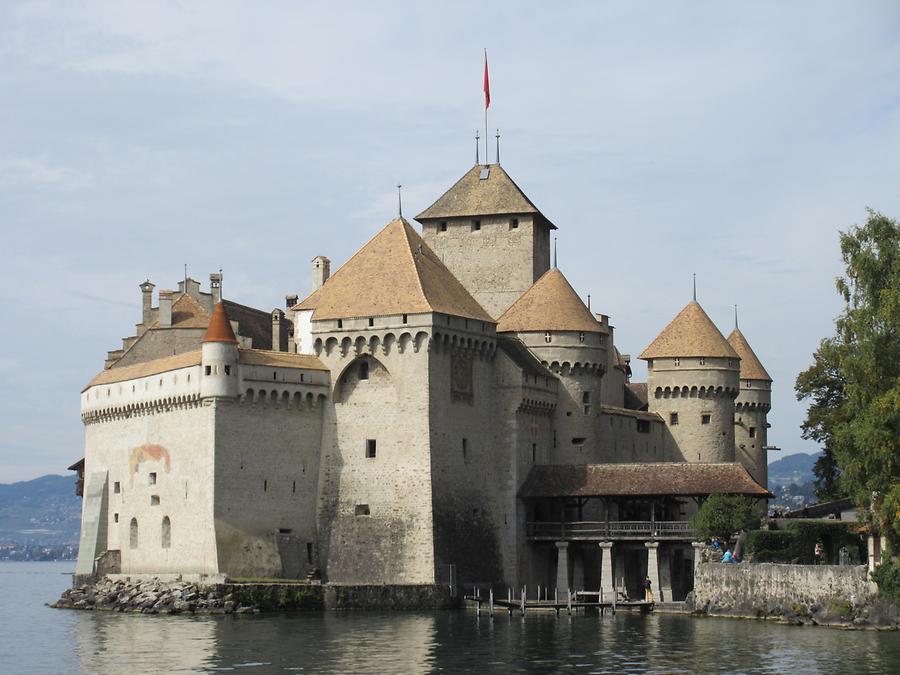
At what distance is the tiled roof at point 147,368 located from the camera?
61.8 meters

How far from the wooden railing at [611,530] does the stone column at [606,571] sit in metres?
0.40

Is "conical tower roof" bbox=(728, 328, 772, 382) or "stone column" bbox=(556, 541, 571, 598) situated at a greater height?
"conical tower roof" bbox=(728, 328, 772, 382)

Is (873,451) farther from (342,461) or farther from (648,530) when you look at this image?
(342,461)

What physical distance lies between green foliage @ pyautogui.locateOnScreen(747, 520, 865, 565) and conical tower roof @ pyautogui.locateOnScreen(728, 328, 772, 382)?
25.7 metres

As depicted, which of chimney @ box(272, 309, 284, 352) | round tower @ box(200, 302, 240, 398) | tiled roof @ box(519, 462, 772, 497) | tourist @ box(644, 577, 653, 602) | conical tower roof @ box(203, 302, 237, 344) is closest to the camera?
round tower @ box(200, 302, 240, 398)

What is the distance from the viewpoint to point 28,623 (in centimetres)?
6334

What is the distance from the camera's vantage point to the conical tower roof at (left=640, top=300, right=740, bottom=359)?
7631 cm

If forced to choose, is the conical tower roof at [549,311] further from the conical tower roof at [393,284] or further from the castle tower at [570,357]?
the conical tower roof at [393,284]

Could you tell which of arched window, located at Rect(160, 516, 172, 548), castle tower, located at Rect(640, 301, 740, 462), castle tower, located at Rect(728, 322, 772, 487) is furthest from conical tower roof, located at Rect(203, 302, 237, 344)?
castle tower, located at Rect(728, 322, 772, 487)

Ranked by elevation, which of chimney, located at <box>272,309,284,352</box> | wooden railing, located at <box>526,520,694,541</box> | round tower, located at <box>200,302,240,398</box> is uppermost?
chimney, located at <box>272,309,284,352</box>

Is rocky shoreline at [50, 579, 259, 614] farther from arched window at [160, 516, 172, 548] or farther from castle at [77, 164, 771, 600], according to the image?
arched window at [160, 516, 172, 548]

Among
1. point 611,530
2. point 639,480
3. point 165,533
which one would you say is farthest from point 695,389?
point 165,533

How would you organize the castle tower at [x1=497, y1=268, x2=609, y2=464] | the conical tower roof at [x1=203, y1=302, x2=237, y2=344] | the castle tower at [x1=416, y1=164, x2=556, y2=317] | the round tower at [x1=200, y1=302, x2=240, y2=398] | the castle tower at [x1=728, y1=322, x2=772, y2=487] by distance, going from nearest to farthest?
1. the round tower at [x1=200, y1=302, x2=240, y2=398]
2. the conical tower roof at [x1=203, y1=302, x2=237, y2=344]
3. the castle tower at [x1=497, y1=268, x2=609, y2=464]
4. the castle tower at [x1=416, y1=164, x2=556, y2=317]
5. the castle tower at [x1=728, y1=322, x2=772, y2=487]

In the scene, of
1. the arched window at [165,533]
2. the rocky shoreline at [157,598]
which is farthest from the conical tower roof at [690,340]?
the rocky shoreline at [157,598]
